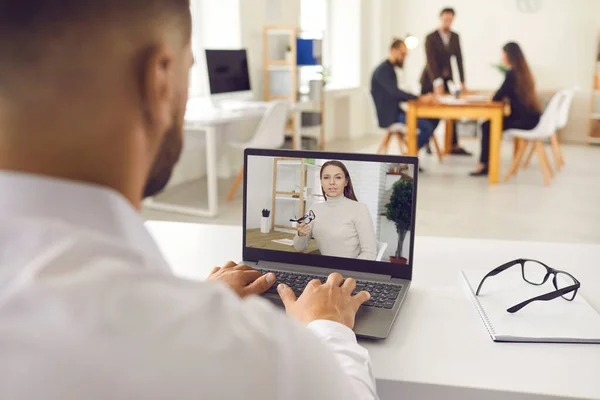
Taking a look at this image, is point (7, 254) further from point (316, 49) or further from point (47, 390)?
point (316, 49)

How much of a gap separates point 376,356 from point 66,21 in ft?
2.11

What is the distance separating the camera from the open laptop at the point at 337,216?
1163 millimetres

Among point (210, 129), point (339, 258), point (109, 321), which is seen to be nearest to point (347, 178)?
point (339, 258)

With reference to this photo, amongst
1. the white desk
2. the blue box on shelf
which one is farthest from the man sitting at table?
the white desk

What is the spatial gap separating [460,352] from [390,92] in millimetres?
5396

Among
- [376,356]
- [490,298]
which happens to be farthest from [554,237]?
[376,356]

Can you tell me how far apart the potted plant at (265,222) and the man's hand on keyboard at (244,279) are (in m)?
0.15

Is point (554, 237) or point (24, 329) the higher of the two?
point (24, 329)

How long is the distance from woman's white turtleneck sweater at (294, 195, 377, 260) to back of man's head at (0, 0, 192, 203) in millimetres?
705

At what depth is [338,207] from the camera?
1182 mm

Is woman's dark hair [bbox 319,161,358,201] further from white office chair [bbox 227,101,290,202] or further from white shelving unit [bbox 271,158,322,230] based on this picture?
white office chair [bbox 227,101,290,202]

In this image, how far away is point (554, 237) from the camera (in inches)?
155

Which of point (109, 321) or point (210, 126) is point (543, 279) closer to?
point (109, 321)

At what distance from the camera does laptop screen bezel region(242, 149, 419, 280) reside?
1.17 m
